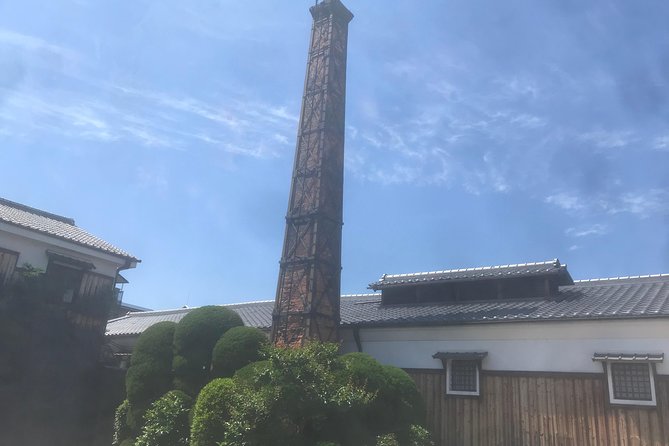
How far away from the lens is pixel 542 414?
14.1 metres

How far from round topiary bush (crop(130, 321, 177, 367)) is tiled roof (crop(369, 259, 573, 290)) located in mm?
8110

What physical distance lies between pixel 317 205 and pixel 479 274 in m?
6.42

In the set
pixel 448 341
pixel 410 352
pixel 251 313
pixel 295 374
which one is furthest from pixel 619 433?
pixel 251 313

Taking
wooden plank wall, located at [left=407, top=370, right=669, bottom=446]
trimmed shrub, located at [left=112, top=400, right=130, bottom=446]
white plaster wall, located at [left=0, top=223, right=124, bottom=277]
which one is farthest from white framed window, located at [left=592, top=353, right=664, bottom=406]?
white plaster wall, located at [left=0, top=223, right=124, bottom=277]

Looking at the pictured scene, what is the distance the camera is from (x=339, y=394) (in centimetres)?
1241

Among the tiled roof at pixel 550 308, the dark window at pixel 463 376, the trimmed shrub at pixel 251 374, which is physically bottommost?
the trimmed shrub at pixel 251 374

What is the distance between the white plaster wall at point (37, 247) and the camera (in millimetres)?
19125

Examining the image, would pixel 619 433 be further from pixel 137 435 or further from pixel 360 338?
pixel 137 435

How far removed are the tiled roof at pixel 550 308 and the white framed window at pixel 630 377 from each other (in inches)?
40.9

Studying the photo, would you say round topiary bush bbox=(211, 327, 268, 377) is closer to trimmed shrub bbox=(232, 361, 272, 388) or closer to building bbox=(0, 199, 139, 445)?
trimmed shrub bbox=(232, 361, 272, 388)

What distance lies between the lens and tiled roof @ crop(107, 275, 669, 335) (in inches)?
567

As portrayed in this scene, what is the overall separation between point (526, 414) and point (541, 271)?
5311 mm

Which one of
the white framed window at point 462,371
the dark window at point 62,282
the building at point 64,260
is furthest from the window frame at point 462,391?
the dark window at point 62,282

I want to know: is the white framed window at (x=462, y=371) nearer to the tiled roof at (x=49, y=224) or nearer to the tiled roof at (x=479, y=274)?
the tiled roof at (x=479, y=274)
